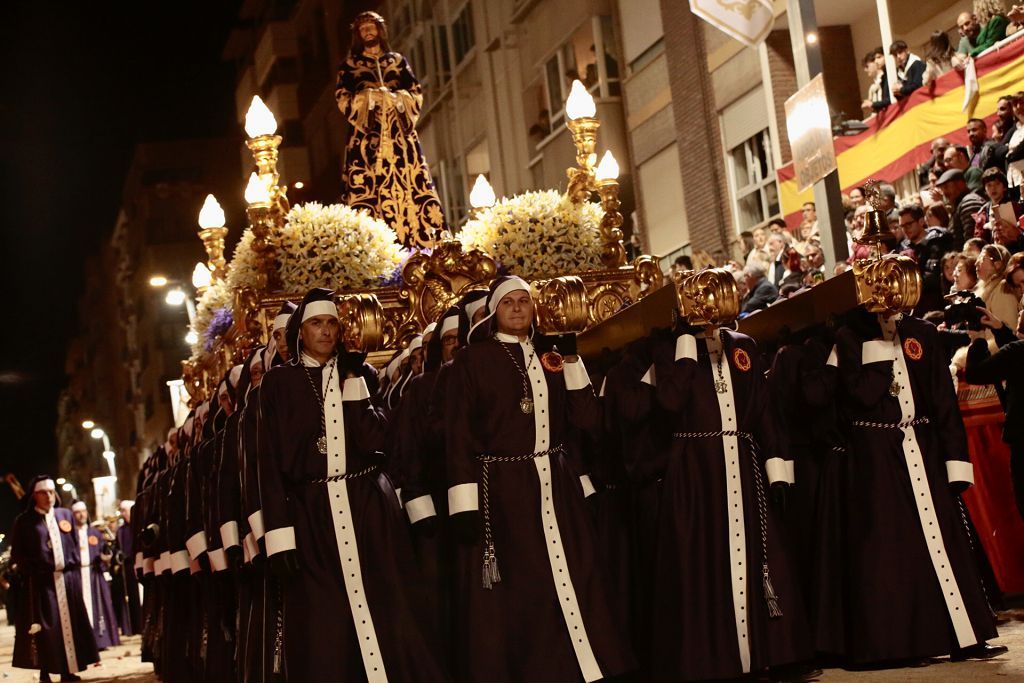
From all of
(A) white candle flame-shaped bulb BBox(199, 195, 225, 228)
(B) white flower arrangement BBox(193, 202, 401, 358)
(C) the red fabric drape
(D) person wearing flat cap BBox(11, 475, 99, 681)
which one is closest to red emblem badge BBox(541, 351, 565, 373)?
(B) white flower arrangement BBox(193, 202, 401, 358)

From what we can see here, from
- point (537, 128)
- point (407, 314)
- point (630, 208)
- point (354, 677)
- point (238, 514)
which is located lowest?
point (354, 677)

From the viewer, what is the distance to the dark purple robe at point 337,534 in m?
7.18

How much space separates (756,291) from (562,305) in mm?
6001

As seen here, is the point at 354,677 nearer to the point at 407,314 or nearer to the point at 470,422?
the point at 470,422

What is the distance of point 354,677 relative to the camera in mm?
7184

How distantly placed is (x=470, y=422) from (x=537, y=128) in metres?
18.5

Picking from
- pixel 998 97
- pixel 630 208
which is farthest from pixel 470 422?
pixel 630 208

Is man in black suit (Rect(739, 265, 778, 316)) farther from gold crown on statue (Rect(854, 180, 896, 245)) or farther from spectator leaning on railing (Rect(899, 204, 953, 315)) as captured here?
gold crown on statue (Rect(854, 180, 896, 245))

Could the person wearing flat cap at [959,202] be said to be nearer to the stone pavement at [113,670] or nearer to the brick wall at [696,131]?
the stone pavement at [113,670]

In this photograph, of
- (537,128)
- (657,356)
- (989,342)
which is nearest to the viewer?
(657,356)

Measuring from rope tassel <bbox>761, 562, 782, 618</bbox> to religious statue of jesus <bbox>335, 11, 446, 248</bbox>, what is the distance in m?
4.58

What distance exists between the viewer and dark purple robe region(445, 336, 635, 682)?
707 cm


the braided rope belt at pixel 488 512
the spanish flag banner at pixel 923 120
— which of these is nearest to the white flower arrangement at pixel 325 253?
the braided rope belt at pixel 488 512

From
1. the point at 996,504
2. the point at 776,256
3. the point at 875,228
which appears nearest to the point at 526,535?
the point at 875,228
